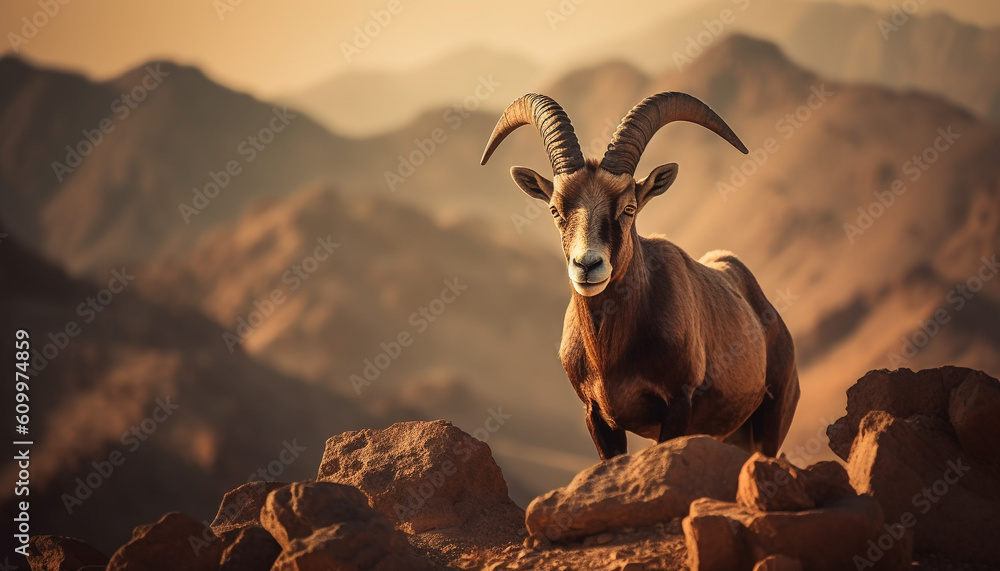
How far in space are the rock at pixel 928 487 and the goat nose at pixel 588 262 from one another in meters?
2.31

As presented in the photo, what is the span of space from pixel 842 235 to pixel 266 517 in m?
47.7

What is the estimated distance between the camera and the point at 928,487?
621 centimetres

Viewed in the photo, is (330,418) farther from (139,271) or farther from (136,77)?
(136,77)

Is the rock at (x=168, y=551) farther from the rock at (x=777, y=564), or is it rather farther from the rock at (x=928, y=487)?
the rock at (x=928, y=487)

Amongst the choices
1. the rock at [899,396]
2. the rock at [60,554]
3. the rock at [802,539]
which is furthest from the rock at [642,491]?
the rock at [60,554]

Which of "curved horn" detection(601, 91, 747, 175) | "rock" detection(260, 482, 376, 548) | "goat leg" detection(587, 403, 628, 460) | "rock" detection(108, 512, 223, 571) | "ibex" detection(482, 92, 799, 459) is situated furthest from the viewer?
"goat leg" detection(587, 403, 628, 460)

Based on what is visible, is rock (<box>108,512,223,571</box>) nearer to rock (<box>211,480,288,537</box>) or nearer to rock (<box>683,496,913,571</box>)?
rock (<box>211,480,288,537</box>)

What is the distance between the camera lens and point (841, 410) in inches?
1446

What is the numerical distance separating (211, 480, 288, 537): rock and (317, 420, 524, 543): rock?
66cm

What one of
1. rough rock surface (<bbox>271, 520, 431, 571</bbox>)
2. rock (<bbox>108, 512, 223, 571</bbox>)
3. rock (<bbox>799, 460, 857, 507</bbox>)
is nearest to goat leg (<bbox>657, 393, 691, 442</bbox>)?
rock (<bbox>799, 460, 857, 507</bbox>)

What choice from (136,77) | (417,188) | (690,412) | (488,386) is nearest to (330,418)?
(488,386)

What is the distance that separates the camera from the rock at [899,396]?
7215 millimetres

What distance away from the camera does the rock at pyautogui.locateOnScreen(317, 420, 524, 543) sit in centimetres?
797

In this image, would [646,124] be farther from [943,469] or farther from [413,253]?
[413,253]
